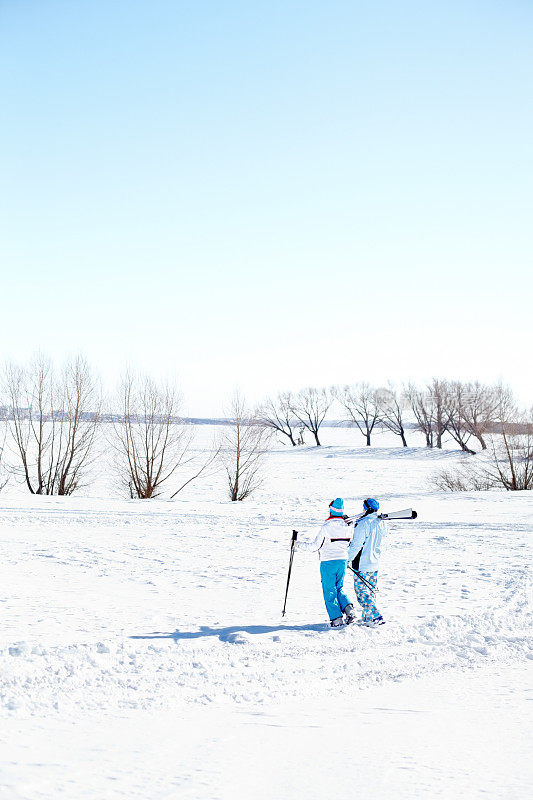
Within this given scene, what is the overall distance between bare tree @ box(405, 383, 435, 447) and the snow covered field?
189ft

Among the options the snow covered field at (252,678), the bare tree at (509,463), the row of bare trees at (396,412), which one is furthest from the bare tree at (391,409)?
the snow covered field at (252,678)

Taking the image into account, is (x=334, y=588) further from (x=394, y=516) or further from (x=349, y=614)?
(x=394, y=516)

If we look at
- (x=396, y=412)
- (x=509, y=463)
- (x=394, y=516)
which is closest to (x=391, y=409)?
(x=396, y=412)

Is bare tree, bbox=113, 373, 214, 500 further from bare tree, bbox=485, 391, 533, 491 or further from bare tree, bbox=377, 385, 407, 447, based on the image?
bare tree, bbox=377, 385, 407, 447

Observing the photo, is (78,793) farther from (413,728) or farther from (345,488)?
(345,488)

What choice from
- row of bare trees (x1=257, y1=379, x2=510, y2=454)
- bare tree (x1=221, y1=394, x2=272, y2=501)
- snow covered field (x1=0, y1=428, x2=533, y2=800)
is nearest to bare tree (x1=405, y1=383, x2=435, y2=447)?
row of bare trees (x1=257, y1=379, x2=510, y2=454)

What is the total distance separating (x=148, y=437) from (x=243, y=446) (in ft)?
15.8

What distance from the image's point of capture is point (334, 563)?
7820 mm

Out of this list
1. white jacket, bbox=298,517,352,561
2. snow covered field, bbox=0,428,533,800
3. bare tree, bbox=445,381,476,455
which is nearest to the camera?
snow covered field, bbox=0,428,533,800

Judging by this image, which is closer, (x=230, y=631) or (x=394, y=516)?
(x=230, y=631)

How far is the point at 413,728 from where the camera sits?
462 centimetres

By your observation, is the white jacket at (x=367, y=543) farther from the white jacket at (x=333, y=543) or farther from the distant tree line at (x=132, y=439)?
the distant tree line at (x=132, y=439)

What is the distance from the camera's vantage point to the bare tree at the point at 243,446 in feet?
103

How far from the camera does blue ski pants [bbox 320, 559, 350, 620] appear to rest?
768cm
